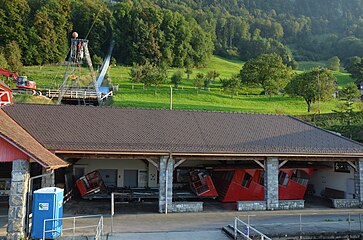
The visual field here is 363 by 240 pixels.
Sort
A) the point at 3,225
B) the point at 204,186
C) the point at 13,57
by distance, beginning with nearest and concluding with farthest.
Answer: the point at 3,225 → the point at 204,186 → the point at 13,57

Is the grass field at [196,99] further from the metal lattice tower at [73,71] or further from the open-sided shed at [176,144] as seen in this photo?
the open-sided shed at [176,144]

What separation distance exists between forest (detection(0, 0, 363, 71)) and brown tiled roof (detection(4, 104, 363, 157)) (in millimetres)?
41319

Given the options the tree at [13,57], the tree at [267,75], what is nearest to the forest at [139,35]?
the tree at [13,57]

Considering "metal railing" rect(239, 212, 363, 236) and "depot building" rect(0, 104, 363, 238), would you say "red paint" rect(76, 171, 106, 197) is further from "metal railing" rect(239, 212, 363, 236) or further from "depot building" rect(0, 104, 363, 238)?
"metal railing" rect(239, 212, 363, 236)

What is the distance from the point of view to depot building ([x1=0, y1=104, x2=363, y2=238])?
667 inches

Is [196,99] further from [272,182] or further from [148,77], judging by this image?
[272,182]

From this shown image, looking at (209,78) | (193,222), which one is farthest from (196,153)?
(209,78)

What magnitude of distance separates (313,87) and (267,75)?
12632mm

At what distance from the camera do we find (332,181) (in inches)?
870

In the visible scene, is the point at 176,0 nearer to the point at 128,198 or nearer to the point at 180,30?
the point at 180,30

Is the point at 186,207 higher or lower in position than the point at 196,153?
lower

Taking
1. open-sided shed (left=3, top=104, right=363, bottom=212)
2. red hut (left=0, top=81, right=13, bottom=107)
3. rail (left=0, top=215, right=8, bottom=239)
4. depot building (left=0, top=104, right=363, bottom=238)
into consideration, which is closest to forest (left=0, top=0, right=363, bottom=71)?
red hut (left=0, top=81, right=13, bottom=107)

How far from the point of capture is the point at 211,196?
20.2 m

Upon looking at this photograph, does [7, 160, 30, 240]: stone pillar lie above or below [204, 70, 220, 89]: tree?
below
